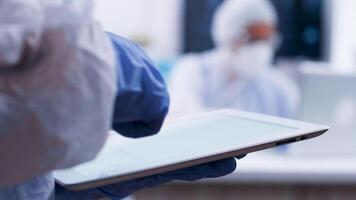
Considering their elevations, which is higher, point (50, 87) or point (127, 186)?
point (50, 87)

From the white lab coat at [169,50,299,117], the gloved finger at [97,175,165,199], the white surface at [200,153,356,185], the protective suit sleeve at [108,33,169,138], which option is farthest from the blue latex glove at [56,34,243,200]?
the white lab coat at [169,50,299,117]

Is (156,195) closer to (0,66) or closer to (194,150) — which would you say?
(194,150)

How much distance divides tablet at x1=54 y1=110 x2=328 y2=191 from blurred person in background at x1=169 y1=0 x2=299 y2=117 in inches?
62.7

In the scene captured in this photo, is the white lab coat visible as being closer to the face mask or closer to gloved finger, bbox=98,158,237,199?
the face mask

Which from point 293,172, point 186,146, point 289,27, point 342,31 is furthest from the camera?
point 289,27

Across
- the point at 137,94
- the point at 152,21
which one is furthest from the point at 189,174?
the point at 152,21

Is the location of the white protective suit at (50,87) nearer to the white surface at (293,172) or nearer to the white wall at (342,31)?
the white surface at (293,172)

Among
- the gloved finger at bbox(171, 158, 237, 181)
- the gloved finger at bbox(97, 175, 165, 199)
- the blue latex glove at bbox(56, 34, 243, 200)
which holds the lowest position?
the gloved finger at bbox(97, 175, 165, 199)

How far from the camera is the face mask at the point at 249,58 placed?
2340mm

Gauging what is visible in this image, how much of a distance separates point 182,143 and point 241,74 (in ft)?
5.75

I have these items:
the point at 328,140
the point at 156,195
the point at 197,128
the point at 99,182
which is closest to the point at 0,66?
the point at 99,182

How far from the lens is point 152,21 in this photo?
3916 millimetres

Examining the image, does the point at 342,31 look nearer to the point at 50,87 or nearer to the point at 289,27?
the point at 289,27

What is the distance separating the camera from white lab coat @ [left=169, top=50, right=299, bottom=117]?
2309 millimetres
